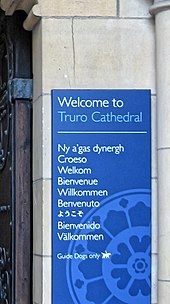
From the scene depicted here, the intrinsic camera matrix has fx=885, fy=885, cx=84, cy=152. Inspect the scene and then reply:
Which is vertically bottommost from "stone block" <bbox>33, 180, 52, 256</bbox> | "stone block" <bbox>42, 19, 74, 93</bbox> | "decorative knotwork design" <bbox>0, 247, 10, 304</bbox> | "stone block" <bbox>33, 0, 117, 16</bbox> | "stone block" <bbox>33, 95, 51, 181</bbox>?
"decorative knotwork design" <bbox>0, 247, 10, 304</bbox>

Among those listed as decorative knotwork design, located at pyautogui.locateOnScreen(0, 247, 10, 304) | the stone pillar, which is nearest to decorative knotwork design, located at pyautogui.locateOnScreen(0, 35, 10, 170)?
decorative knotwork design, located at pyautogui.locateOnScreen(0, 247, 10, 304)

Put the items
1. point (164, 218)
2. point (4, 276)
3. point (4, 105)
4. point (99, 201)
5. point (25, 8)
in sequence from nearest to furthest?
1. point (164, 218)
2. point (99, 201)
3. point (25, 8)
4. point (4, 276)
5. point (4, 105)

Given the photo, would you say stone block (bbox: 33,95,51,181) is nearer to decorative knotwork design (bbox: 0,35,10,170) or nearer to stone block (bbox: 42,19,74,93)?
stone block (bbox: 42,19,74,93)

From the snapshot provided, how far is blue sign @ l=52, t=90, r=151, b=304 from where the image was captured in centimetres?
535

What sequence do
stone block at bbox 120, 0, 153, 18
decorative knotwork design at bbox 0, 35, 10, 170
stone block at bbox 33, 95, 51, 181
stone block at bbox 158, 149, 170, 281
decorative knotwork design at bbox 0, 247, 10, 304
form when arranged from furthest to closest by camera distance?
1. decorative knotwork design at bbox 0, 35, 10, 170
2. decorative knotwork design at bbox 0, 247, 10, 304
3. stone block at bbox 120, 0, 153, 18
4. stone block at bbox 33, 95, 51, 181
5. stone block at bbox 158, 149, 170, 281

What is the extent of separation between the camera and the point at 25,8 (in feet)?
19.0

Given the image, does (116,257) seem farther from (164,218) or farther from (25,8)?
(25,8)

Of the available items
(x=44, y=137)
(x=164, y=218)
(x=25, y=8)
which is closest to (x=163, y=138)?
(x=164, y=218)

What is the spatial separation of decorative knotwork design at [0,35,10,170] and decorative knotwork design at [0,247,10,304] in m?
0.63

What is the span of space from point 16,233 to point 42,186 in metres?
0.55

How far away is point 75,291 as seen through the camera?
17.5 feet

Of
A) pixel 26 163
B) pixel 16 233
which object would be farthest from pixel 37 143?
pixel 16 233

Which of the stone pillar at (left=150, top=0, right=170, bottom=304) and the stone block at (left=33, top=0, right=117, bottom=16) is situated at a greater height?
the stone block at (left=33, top=0, right=117, bottom=16)

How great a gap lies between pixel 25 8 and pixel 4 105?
2.73 feet
